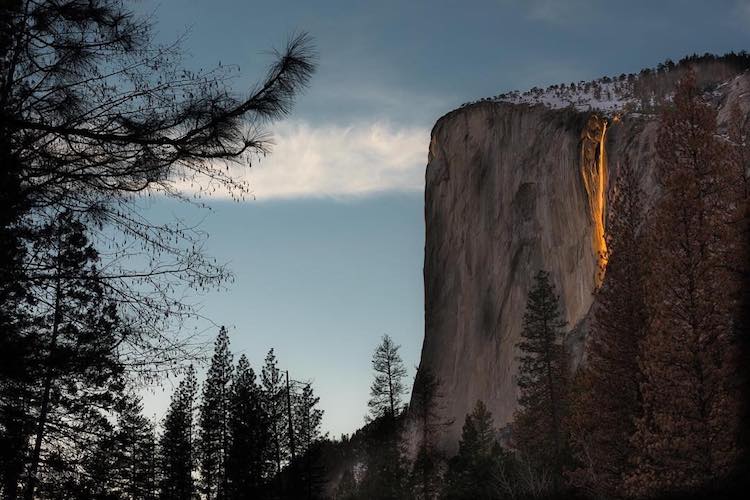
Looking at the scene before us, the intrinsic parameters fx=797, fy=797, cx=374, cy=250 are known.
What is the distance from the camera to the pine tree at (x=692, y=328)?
1898 cm

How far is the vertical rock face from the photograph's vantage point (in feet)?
186

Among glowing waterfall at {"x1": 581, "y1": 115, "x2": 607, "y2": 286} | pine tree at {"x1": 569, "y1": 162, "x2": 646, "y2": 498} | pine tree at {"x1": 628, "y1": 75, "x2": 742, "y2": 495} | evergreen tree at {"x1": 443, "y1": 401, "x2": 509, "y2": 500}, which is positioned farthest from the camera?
glowing waterfall at {"x1": 581, "y1": 115, "x2": 607, "y2": 286}

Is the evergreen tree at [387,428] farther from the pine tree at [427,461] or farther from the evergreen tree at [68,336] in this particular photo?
Answer: the evergreen tree at [68,336]

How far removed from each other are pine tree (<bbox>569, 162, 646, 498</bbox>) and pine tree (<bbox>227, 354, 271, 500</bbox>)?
26059 mm

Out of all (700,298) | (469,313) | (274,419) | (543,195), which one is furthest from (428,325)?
(700,298)

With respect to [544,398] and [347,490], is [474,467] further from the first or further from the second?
[347,490]

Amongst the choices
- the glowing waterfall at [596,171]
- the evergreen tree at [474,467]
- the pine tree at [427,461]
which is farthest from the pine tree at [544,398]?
the glowing waterfall at [596,171]

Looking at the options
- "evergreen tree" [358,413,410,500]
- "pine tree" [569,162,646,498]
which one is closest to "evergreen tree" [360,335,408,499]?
"evergreen tree" [358,413,410,500]

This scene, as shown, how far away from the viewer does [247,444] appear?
46719 mm

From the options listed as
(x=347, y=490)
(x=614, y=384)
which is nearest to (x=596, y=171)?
(x=347, y=490)

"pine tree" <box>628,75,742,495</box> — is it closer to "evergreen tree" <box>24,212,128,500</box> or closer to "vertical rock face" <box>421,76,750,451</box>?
"evergreen tree" <box>24,212,128,500</box>

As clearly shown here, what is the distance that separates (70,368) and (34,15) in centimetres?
288

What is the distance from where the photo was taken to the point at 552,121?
214ft

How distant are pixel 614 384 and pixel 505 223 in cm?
4356
